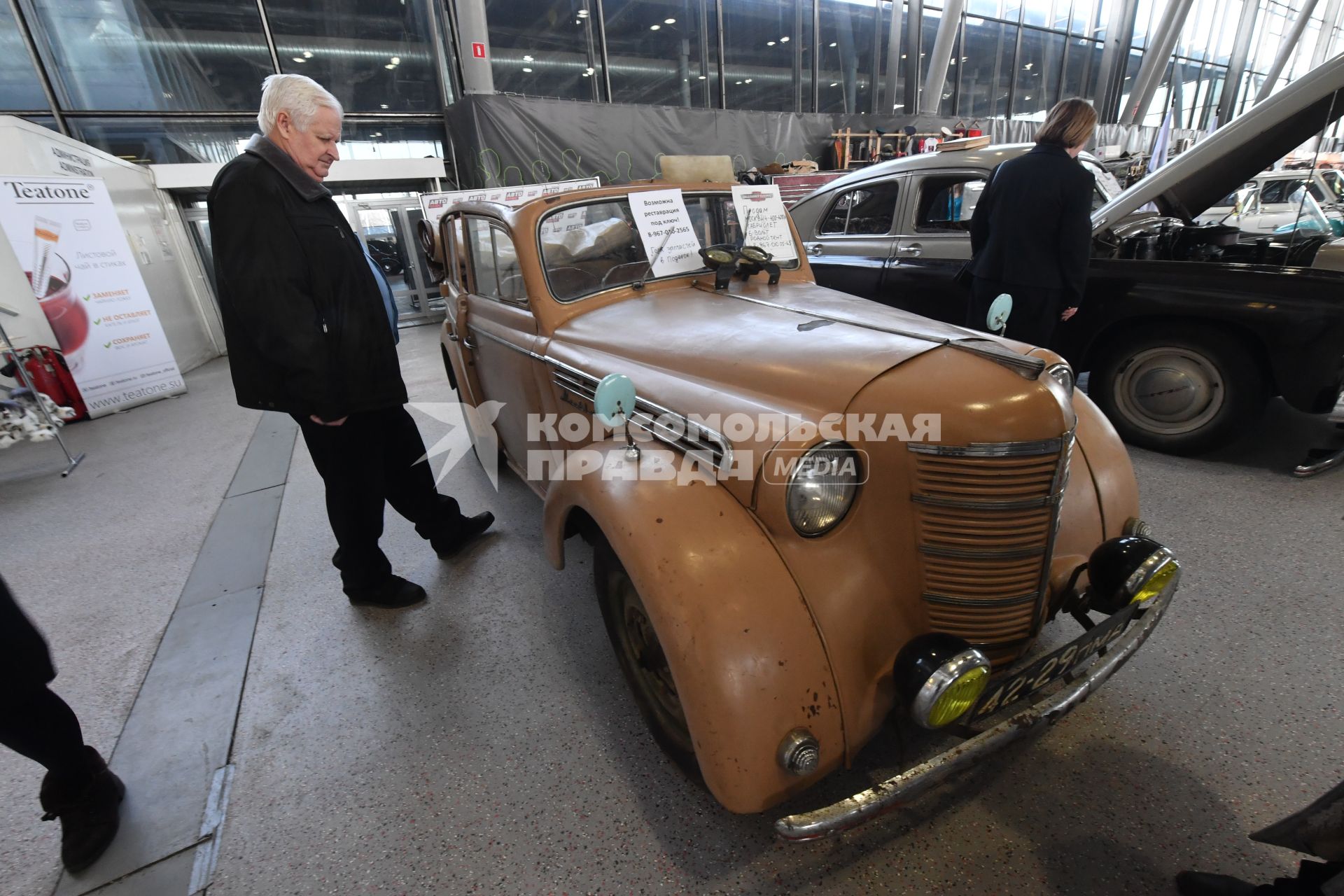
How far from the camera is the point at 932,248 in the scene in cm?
417

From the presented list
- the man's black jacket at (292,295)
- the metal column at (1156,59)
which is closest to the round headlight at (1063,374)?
the man's black jacket at (292,295)

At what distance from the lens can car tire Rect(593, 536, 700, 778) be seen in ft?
5.24

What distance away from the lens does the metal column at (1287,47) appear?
17.4 meters

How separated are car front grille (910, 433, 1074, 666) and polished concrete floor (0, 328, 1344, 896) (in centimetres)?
56

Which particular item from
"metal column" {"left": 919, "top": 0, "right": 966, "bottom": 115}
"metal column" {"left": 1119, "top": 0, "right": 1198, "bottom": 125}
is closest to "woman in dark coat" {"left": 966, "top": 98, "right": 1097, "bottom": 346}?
"metal column" {"left": 919, "top": 0, "right": 966, "bottom": 115}

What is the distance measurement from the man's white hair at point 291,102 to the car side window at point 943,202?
12.5 ft

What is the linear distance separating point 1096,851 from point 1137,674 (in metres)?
0.74

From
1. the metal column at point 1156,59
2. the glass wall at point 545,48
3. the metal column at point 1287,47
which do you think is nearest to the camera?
the glass wall at point 545,48

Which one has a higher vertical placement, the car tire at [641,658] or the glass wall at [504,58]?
the glass wall at [504,58]

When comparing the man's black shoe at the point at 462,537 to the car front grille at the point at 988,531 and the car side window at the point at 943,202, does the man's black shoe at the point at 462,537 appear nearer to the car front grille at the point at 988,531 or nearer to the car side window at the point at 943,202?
the car front grille at the point at 988,531

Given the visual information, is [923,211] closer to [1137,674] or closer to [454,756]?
[1137,674]

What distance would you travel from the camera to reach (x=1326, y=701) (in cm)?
179

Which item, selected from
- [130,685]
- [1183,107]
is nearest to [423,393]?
[130,685]

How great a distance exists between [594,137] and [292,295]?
8942 millimetres
